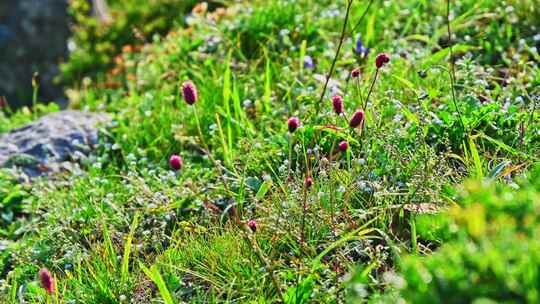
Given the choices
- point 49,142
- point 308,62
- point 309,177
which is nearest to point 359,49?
point 308,62

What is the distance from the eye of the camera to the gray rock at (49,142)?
4.24 meters

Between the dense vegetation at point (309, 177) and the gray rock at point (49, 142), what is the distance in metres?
0.12

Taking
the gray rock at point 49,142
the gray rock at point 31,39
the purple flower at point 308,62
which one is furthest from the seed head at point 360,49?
the gray rock at point 31,39

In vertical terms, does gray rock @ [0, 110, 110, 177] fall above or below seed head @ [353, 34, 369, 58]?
below

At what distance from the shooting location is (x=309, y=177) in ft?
9.36

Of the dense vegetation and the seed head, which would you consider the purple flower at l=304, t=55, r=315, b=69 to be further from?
the seed head

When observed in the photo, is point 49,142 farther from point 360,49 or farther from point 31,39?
point 31,39

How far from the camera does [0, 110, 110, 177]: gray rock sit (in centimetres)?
424

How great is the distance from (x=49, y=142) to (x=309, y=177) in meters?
2.04

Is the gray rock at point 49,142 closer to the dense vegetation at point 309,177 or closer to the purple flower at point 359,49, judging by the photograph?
the dense vegetation at point 309,177

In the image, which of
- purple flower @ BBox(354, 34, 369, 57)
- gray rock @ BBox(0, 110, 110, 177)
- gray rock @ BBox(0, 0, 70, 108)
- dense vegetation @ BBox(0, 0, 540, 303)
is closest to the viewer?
dense vegetation @ BBox(0, 0, 540, 303)

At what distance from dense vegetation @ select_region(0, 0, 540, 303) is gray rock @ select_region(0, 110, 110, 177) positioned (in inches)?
4.7

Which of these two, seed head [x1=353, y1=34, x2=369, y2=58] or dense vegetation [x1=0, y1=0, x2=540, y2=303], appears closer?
dense vegetation [x1=0, y1=0, x2=540, y2=303]

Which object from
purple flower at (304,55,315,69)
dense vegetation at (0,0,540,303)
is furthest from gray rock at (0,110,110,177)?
purple flower at (304,55,315,69)
